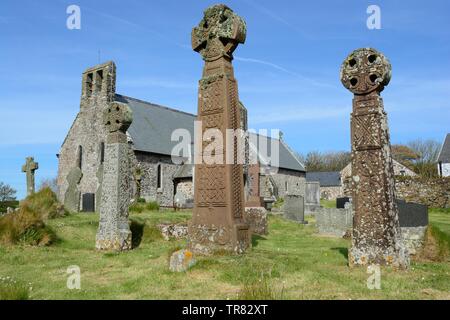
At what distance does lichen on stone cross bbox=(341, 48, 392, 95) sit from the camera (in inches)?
262

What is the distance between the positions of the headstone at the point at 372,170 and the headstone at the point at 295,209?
1132 cm

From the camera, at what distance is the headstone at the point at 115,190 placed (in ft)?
31.3

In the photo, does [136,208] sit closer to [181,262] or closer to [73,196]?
[73,196]

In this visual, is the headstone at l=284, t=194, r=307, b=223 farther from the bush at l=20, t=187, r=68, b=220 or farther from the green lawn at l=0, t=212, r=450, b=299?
the bush at l=20, t=187, r=68, b=220

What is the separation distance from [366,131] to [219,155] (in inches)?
105

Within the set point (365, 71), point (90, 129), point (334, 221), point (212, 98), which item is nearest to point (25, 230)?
point (212, 98)

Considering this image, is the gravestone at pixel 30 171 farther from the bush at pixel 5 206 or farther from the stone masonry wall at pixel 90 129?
the stone masonry wall at pixel 90 129

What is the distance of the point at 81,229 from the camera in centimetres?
1123

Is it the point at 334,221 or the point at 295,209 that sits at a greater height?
the point at 295,209

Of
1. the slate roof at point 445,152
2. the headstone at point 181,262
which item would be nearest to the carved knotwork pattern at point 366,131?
the headstone at point 181,262

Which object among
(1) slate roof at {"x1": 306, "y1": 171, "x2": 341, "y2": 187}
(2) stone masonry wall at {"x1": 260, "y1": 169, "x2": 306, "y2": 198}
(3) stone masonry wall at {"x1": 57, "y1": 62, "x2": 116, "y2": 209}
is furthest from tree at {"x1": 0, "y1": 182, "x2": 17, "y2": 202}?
(1) slate roof at {"x1": 306, "y1": 171, "x2": 341, "y2": 187}

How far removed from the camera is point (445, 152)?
42969 millimetres

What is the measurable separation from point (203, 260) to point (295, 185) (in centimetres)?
4094
